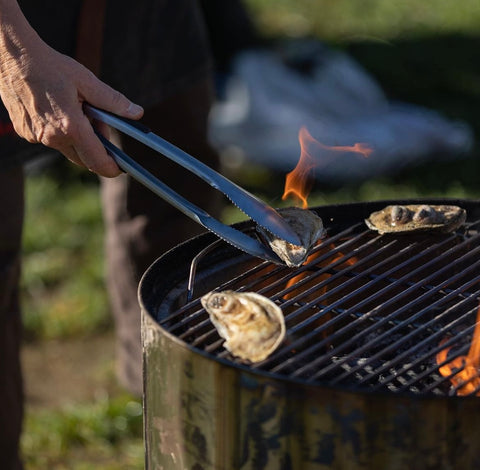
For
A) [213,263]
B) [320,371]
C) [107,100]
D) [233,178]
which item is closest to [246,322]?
[320,371]

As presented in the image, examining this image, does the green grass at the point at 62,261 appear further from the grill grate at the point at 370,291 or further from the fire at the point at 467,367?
the fire at the point at 467,367

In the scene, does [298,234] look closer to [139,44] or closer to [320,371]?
[320,371]

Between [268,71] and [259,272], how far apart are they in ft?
10.8

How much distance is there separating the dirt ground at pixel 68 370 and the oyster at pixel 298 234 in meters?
1.72

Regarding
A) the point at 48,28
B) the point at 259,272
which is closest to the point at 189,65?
the point at 48,28

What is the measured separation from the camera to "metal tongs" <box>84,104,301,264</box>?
1.70 m

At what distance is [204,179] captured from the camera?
1.72 metres

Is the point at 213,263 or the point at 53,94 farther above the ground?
the point at 53,94

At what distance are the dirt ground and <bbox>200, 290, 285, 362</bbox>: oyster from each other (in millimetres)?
1813

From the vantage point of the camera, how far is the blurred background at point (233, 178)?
3123mm

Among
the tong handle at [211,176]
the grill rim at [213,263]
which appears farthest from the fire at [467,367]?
the tong handle at [211,176]

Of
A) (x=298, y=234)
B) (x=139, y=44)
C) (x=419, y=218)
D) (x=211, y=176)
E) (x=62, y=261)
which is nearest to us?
(x=211, y=176)

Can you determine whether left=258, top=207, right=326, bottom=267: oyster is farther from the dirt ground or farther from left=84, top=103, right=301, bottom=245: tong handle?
the dirt ground

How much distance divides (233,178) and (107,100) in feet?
9.67
